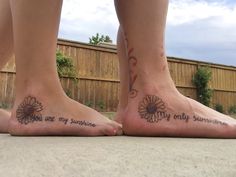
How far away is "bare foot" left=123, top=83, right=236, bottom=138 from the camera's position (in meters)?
1.10

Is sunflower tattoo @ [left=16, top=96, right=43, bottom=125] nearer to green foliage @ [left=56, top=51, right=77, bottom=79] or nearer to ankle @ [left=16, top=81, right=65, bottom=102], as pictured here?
ankle @ [left=16, top=81, right=65, bottom=102]

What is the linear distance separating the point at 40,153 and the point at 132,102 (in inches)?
20.1

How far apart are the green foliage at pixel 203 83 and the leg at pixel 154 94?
8.24 metres

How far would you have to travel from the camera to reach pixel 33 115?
3.98 ft

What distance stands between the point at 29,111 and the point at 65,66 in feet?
19.2

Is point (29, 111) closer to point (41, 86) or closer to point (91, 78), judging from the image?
point (41, 86)

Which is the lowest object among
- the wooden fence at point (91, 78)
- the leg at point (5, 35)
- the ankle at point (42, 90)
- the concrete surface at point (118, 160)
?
the concrete surface at point (118, 160)

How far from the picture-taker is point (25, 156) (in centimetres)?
72

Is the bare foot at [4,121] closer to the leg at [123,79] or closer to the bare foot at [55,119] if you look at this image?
the bare foot at [55,119]

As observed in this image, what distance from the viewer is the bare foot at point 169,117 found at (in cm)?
110

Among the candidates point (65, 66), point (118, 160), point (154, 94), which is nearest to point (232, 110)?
point (65, 66)

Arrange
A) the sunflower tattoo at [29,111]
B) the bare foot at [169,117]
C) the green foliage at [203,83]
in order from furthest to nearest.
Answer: the green foliage at [203,83] < the sunflower tattoo at [29,111] < the bare foot at [169,117]

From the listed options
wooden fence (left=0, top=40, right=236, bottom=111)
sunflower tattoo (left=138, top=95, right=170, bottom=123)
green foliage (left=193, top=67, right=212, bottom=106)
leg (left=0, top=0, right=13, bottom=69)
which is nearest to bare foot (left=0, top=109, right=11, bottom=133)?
leg (left=0, top=0, right=13, bottom=69)

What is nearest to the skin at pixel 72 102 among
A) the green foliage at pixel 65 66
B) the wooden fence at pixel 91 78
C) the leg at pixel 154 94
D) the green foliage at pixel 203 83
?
the leg at pixel 154 94
